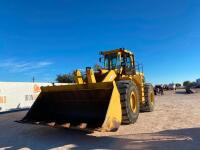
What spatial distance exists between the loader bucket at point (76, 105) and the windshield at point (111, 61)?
12.0ft

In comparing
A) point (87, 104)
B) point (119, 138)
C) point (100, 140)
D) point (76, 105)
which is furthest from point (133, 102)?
point (100, 140)

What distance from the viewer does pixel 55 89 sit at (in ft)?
29.1

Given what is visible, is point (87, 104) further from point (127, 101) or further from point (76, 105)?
point (127, 101)

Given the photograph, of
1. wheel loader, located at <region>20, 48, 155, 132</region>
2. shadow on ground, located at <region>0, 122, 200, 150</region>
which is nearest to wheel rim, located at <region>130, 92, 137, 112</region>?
wheel loader, located at <region>20, 48, 155, 132</region>

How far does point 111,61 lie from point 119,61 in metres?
0.43

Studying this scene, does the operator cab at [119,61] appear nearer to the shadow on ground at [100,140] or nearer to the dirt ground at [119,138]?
the dirt ground at [119,138]

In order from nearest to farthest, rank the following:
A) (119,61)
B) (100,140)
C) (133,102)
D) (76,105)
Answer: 1. (100,140)
2. (76,105)
3. (133,102)
4. (119,61)

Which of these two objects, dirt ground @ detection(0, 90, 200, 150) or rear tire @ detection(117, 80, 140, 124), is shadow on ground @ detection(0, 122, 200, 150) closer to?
dirt ground @ detection(0, 90, 200, 150)

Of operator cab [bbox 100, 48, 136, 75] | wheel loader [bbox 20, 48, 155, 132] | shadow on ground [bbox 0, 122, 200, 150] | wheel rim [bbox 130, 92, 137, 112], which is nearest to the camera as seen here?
shadow on ground [bbox 0, 122, 200, 150]

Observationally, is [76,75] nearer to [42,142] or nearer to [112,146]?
[42,142]

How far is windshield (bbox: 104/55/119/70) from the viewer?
11.8 metres

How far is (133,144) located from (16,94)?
1401 cm

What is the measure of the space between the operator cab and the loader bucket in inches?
132

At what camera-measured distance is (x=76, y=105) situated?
8.48 meters
